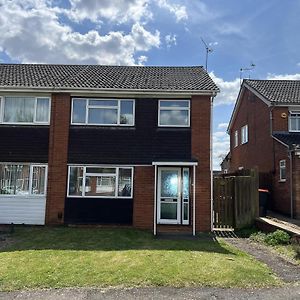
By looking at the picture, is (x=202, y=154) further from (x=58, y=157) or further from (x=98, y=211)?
(x=58, y=157)

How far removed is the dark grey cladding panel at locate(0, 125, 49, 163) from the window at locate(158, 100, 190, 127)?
182 inches

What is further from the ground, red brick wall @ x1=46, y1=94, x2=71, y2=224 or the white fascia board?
the white fascia board

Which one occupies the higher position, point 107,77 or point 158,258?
point 107,77

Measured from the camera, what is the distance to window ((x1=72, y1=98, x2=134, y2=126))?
14.7m

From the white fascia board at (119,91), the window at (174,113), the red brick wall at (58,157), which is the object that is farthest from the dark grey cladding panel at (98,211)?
the white fascia board at (119,91)

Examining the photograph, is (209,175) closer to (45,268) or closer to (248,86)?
(45,268)

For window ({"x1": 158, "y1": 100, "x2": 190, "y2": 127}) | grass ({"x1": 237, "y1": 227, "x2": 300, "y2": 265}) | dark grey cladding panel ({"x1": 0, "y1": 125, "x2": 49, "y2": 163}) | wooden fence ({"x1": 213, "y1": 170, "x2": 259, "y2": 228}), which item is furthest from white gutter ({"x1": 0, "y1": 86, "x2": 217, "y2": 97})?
grass ({"x1": 237, "y1": 227, "x2": 300, "y2": 265})

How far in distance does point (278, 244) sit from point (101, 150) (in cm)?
719

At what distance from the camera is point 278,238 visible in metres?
11.7

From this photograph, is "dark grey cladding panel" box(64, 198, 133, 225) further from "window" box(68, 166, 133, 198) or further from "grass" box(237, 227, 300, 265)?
"grass" box(237, 227, 300, 265)

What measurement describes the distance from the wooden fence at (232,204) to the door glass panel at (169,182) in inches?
66.4

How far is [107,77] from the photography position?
16453 mm

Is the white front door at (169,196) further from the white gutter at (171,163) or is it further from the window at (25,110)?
the window at (25,110)

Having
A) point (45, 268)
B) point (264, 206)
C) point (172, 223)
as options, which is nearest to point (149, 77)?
point (172, 223)
